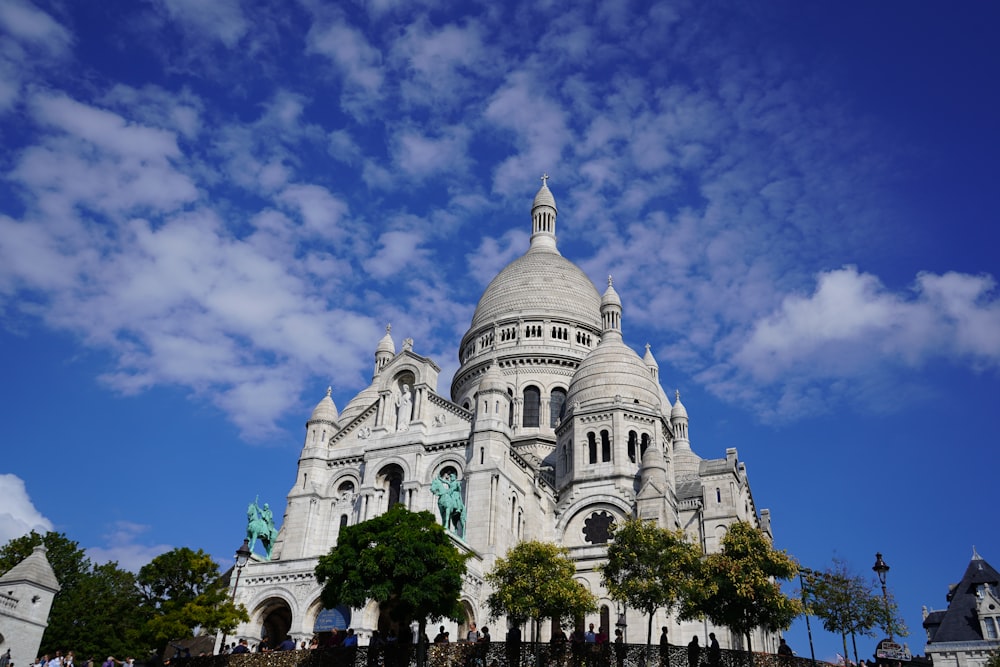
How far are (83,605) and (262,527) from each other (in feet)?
43.3

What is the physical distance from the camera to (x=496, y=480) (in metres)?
48.0

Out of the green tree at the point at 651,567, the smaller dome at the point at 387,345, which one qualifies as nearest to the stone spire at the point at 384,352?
the smaller dome at the point at 387,345

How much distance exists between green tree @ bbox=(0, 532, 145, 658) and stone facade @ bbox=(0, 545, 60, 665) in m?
7.02

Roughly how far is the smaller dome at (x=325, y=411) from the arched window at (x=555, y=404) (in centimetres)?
1847

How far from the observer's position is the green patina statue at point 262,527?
4659cm

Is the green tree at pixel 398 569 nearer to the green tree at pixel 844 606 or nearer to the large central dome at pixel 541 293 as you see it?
the green tree at pixel 844 606

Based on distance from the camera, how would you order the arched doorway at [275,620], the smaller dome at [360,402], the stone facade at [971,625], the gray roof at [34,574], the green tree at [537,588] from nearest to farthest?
the green tree at [537,588] → the gray roof at [34,574] → the arched doorway at [275,620] → the stone facade at [971,625] → the smaller dome at [360,402]

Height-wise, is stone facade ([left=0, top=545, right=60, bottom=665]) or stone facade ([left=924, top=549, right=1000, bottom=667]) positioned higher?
stone facade ([left=924, top=549, right=1000, bottom=667])

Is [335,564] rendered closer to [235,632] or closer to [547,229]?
[235,632]

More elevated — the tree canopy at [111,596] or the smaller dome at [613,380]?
the smaller dome at [613,380]

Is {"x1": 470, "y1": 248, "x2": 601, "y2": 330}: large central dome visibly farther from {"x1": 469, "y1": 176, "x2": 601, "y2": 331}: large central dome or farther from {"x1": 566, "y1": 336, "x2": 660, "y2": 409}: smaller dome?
{"x1": 566, "y1": 336, "x2": 660, "y2": 409}: smaller dome

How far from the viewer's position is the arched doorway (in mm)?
43469

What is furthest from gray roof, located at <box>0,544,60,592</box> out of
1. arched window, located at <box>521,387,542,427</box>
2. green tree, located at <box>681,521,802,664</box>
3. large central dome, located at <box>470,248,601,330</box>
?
large central dome, located at <box>470,248,601,330</box>

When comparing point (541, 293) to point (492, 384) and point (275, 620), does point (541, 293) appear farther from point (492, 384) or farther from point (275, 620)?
point (275, 620)
